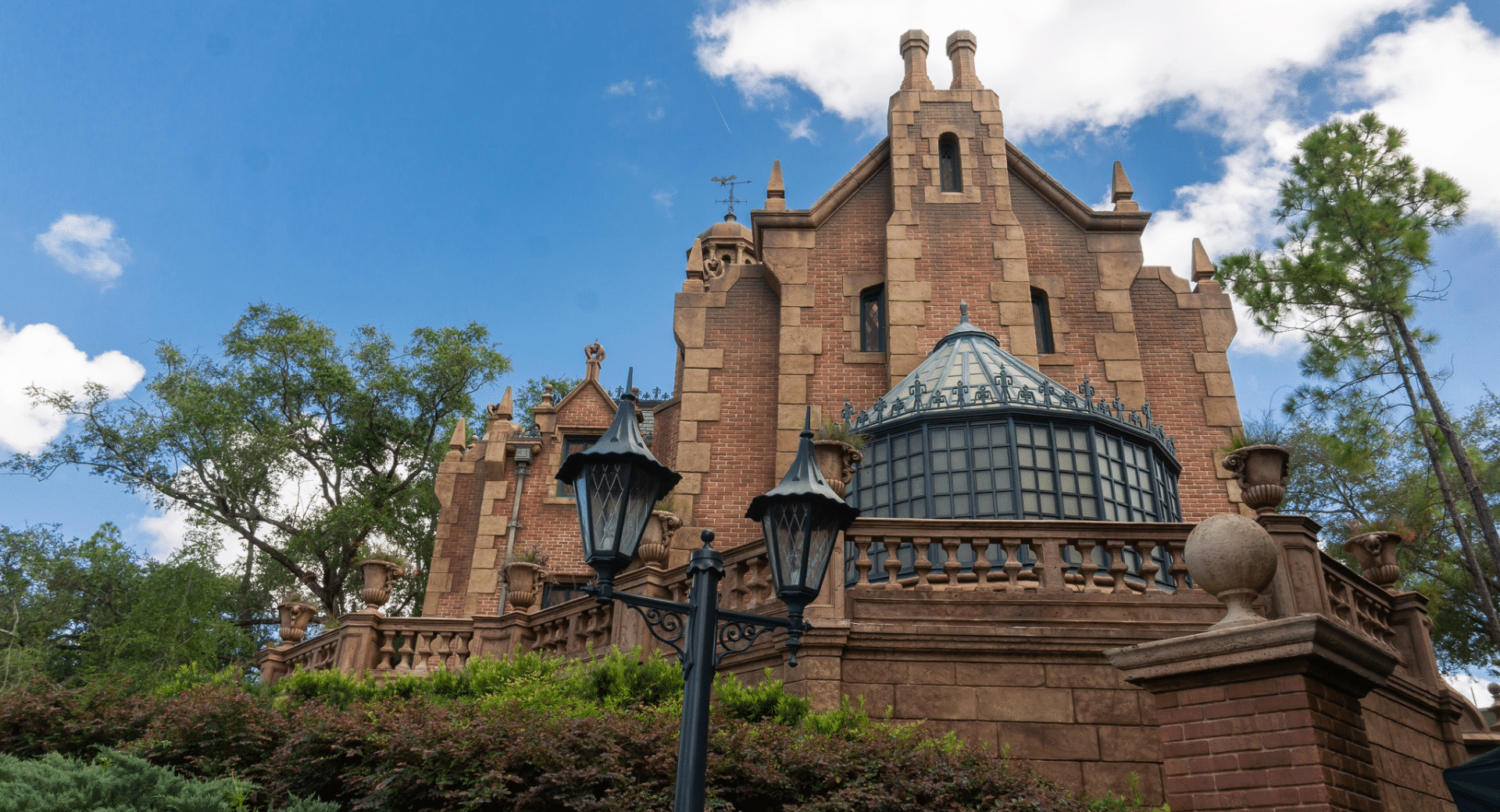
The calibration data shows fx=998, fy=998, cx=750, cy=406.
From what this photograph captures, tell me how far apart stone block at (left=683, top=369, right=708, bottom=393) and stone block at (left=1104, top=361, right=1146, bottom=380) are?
7.51 meters

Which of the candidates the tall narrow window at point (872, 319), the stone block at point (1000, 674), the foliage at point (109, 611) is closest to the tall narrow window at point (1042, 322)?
the tall narrow window at point (872, 319)

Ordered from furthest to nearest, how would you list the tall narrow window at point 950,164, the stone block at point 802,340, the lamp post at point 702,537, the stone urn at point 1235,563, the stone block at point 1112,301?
the tall narrow window at point 950,164
the stone block at point 1112,301
the stone block at point 802,340
the stone urn at point 1235,563
the lamp post at point 702,537

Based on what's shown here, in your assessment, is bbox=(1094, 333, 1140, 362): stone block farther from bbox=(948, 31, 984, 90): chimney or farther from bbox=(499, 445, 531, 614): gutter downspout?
bbox=(499, 445, 531, 614): gutter downspout

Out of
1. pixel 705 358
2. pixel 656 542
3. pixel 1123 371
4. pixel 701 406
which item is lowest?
pixel 656 542

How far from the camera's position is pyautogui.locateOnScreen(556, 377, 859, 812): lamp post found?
18.1 feet

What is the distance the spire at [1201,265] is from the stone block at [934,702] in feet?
45.2

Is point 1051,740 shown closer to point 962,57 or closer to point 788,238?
point 788,238

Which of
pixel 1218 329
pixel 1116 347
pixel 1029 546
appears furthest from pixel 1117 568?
pixel 1218 329

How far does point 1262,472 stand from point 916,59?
15006mm

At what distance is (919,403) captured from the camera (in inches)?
586

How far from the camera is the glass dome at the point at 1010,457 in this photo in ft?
45.0

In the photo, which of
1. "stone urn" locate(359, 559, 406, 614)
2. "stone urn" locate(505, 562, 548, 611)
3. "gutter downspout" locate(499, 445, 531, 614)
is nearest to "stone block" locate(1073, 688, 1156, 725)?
"stone urn" locate(505, 562, 548, 611)

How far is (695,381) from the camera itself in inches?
750

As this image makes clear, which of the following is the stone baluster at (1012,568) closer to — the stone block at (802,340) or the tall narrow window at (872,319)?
the stone block at (802,340)
